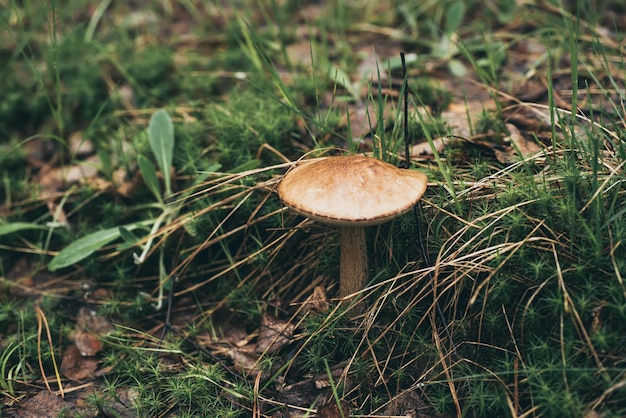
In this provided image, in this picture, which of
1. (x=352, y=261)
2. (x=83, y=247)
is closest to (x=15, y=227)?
(x=83, y=247)

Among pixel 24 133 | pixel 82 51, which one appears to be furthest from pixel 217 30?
pixel 24 133

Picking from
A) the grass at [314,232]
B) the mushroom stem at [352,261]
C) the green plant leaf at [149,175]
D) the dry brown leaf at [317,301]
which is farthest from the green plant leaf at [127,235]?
the mushroom stem at [352,261]

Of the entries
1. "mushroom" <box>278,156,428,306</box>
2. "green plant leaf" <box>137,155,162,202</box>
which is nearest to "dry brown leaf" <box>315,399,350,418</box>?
"mushroom" <box>278,156,428,306</box>

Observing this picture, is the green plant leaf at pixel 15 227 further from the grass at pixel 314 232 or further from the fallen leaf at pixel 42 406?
the fallen leaf at pixel 42 406

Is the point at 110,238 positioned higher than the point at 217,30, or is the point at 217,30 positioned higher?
the point at 217,30

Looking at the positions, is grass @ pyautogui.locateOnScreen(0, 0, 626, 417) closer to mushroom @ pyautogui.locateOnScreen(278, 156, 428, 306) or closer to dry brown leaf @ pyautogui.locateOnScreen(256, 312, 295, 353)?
dry brown leaf @ pyautogui.locateOnScreen(256, 312, 295, 353)

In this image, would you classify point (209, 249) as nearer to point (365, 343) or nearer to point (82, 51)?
point (365, 343)
